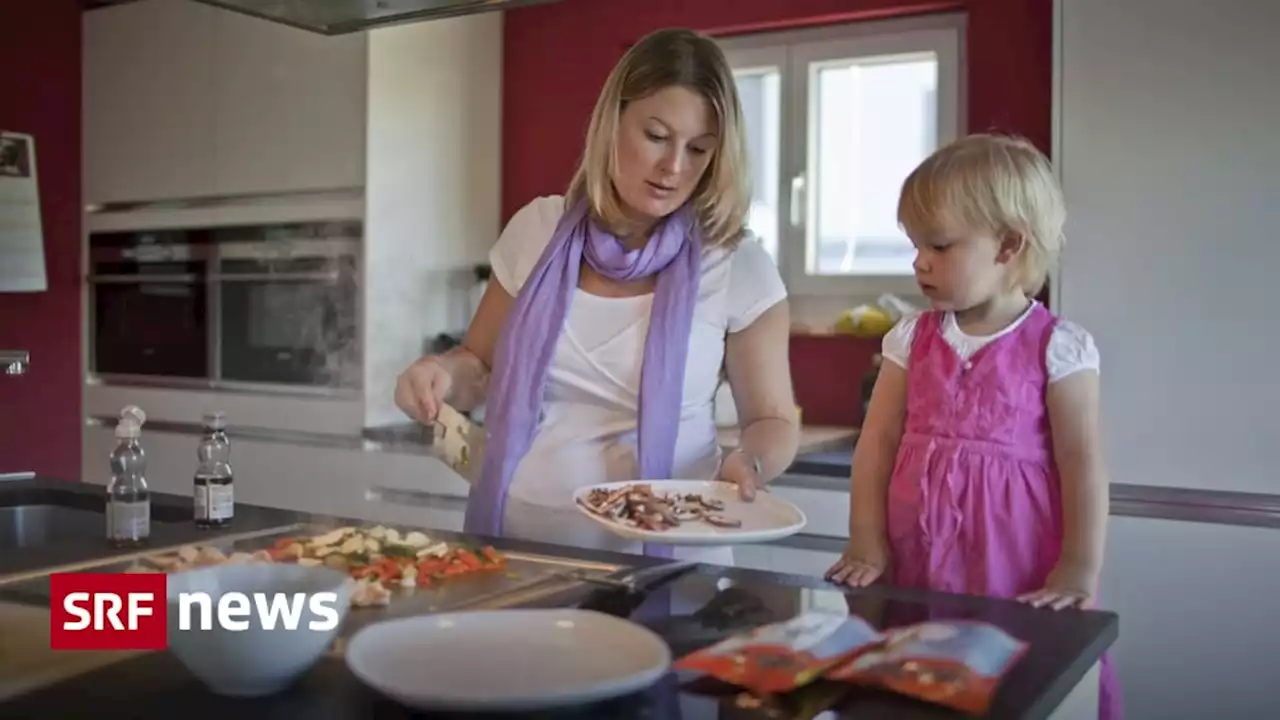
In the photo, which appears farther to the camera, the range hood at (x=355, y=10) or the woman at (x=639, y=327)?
the range hood at (x=355, y=10)

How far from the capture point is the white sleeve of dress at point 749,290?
60.8 inches

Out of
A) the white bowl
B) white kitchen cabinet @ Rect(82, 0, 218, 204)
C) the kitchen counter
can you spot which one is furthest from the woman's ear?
white kitchen cabinet @ Rect(82, 0, 218, 204)

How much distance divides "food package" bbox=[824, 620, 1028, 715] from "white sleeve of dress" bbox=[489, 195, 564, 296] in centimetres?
87

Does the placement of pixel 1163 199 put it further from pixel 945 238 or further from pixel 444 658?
pixel 444 658

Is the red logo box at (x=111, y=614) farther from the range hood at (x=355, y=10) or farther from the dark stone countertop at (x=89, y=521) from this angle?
the range hood at (x=355, y=10)

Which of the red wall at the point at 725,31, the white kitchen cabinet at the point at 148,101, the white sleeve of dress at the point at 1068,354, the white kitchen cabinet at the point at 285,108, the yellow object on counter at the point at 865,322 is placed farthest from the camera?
the white kitchen cabinet at the point at 148,101

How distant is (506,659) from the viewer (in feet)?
2.75

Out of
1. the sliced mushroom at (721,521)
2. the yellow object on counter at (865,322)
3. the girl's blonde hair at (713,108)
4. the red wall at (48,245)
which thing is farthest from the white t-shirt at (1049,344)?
the red wall at (48,245)

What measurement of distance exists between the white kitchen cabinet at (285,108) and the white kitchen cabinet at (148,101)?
66 mm

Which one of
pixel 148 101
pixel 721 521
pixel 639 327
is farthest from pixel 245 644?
pixel 148 101

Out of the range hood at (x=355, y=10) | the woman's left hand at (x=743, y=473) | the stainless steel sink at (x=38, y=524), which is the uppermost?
the range hood at (x=355, y=10)

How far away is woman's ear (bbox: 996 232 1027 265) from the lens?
54.5 inches

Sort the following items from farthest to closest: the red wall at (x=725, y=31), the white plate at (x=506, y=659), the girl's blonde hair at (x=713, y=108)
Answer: the red wall at (x=725, y=31), the girl's blonde hair at (x=713, y=108), the white plate at (x=506, y=659)

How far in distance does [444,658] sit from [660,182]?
0.79 meters
